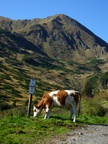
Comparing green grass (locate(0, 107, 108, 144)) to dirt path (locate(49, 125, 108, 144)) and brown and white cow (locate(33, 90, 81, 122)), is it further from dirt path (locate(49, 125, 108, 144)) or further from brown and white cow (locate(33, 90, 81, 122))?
brown and white cow (locate(33, 90, 81, 122))

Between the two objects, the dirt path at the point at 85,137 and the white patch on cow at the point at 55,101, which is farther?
the white patch on cow at the point at 55,101

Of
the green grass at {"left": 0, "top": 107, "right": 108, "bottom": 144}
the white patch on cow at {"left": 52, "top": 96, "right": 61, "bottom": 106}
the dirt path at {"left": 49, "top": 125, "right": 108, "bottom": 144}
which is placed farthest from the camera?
the white patch on cow at {"left": 52, "top": 96, "right": 61, "bottom": 106}

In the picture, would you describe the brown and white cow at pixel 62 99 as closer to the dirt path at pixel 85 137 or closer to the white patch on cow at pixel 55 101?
the white patch on cow at pixel 55 101

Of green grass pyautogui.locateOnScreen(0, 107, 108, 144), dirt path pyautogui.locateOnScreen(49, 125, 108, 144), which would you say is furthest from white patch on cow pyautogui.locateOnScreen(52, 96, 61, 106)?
dirt path pyautogui.locateOnScreen(49, 125, 108, 144)

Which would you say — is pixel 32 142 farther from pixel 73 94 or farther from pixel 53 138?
pixel 73 94

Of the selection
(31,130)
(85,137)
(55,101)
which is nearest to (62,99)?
(55,101)

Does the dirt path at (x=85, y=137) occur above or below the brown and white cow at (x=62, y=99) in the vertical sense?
below

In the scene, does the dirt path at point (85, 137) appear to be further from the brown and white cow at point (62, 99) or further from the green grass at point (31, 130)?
the brown and white cow at point (62, 99)

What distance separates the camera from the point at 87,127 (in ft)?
61.5

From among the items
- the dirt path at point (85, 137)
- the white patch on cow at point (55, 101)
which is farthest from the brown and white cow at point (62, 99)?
the dirt path at point (85, 137)

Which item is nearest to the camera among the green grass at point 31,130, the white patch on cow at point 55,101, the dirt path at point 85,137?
the dirt path at point 85,137

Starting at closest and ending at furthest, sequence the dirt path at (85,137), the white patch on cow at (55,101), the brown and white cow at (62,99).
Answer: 1. the dirt path at (85,137)
2. the brown and white cow at (62,99)
3. the white patch on cow at (55,101)

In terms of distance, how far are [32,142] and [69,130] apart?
4.02 metres

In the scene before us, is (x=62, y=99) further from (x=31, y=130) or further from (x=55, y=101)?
(x=31, y=130)
